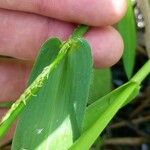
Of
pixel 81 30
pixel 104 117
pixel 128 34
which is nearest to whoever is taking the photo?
pixel 104 117

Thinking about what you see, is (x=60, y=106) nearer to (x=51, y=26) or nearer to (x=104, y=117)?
(x=104, y=117)

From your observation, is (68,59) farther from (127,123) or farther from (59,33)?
(127,123)

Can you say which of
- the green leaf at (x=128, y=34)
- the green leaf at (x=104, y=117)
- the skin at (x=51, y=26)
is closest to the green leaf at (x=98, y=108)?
the green leaf at (x=104, y=117)

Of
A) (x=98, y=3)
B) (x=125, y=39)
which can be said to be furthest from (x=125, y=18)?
(x=98, y=3)

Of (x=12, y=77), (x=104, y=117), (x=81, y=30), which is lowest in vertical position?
(x=104, y=117)

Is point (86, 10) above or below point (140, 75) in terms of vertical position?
above

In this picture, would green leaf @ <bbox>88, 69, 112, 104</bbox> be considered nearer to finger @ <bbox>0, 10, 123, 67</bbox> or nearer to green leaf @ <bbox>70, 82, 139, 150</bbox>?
finger @ <bbox>0, 10, 123, 67</bbox>

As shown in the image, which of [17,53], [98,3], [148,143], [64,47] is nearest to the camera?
[64,47]

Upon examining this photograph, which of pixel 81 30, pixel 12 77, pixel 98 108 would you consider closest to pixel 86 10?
pixel 81 30
